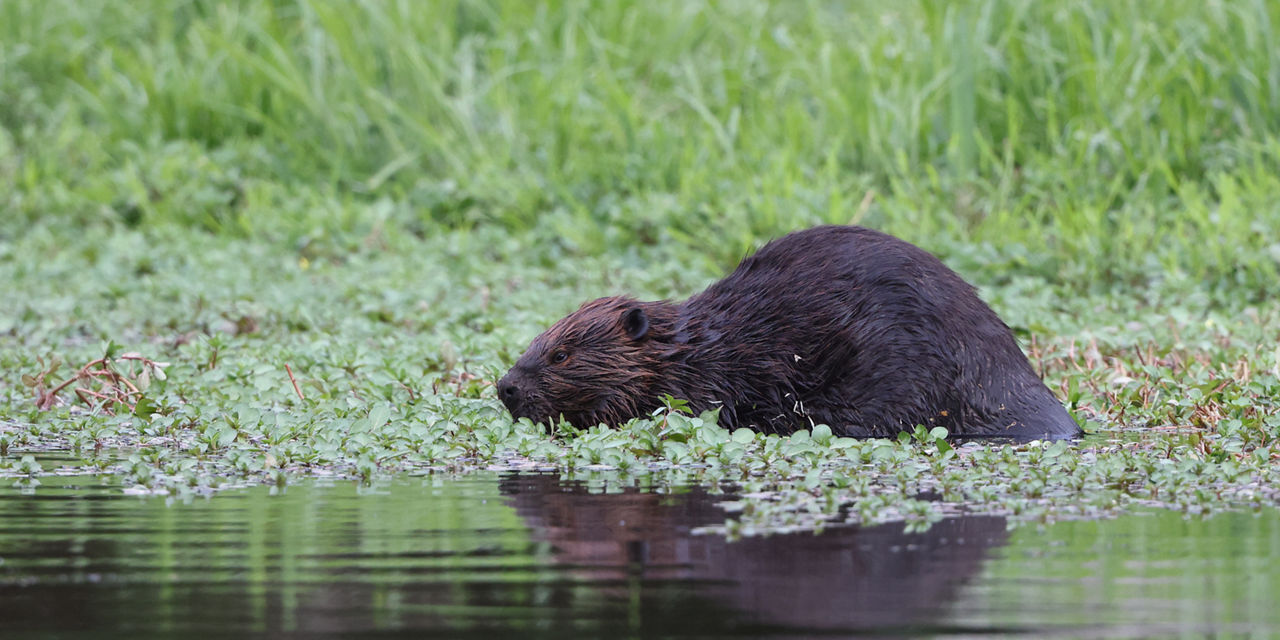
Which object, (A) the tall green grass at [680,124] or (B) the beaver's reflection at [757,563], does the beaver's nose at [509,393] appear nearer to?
(B) the beaver's reflection at [757,563]

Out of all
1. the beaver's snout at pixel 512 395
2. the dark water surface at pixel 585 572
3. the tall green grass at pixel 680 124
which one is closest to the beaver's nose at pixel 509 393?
the beaver's snout at pixel 512 395

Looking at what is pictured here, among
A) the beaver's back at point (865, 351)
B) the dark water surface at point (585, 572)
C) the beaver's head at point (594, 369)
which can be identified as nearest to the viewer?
the dark water surface at point (585, 572)

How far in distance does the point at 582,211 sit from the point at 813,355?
3.98 metres

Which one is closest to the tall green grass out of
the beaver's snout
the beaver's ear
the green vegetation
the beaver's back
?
the green vegetation

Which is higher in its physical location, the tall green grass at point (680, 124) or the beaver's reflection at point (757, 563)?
the tall green grass at point (680, 124)

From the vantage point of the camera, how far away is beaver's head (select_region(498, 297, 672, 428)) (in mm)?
5102

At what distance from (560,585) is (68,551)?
103 cm

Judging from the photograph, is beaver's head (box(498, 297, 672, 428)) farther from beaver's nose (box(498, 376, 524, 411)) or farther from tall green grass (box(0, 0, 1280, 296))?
tall green grass (box(0, 0, 1280, 296))

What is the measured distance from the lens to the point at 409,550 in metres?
3.15

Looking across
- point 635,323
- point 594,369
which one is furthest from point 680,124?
point 594,369

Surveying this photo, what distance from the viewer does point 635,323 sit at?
5.22 m

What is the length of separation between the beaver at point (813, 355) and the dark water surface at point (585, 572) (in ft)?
4.21

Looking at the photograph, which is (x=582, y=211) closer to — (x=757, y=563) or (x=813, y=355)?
(x=813, y=355)

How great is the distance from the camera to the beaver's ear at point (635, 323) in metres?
5.19
